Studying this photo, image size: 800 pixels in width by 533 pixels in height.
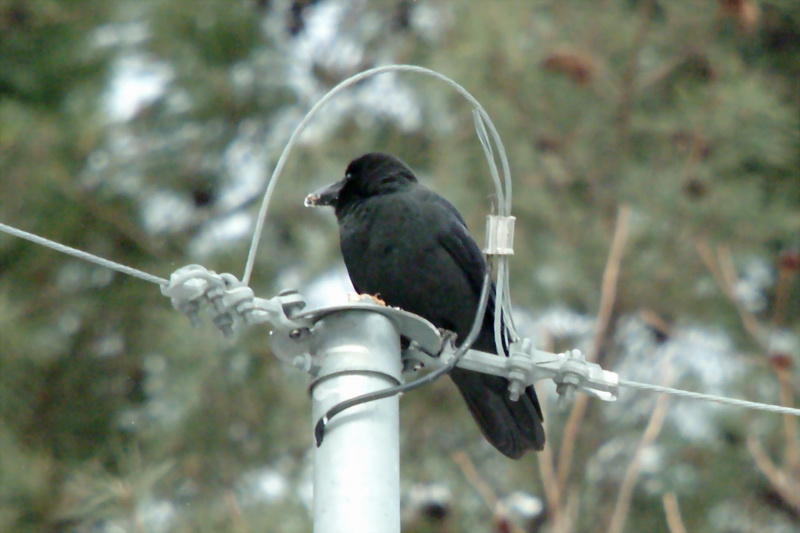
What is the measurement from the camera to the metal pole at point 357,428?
1977mm

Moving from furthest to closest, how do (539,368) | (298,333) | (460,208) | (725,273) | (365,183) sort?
(460,208), (725,273), (365,183), (539,368), (298,333)

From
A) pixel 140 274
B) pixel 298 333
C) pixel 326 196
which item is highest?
pixel 326 196

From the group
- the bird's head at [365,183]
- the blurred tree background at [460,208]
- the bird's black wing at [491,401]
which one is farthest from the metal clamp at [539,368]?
the blurred tree background at [460,208]

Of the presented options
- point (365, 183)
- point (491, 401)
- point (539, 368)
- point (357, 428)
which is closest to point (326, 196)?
point (365, 183)

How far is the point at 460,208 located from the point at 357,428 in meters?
3.77

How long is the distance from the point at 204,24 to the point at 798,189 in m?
3.27

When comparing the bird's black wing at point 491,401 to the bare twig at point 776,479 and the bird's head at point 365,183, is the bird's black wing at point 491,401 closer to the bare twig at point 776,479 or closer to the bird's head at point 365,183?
the bird's head at point 365,183

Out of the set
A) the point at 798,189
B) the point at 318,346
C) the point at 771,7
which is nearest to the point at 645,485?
the point at 798,189

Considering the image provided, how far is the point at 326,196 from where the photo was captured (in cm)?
405

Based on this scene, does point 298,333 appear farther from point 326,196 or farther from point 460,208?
point 460,208

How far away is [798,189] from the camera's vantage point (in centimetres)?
658

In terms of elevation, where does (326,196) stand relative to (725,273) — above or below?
below

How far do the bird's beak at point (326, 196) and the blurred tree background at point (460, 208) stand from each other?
5.28 feet

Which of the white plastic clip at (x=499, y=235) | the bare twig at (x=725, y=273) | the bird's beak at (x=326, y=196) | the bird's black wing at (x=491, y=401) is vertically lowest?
the white plastic clip at (x=499, y=235)
